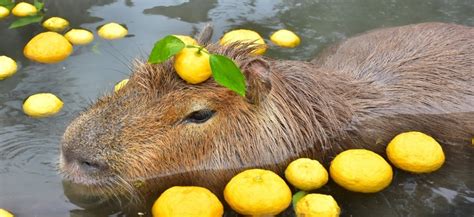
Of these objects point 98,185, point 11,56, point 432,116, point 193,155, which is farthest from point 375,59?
point 11,56

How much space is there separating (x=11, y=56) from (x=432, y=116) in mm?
3999

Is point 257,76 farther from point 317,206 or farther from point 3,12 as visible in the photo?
point 3,12

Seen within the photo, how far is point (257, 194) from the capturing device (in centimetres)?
376

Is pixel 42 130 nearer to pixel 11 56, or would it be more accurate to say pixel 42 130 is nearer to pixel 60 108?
pixel 60 108

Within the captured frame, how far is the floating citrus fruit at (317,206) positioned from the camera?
12.6ft

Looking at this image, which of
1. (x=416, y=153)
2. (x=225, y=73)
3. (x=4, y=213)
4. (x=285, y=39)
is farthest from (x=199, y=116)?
(x=285, y=39)

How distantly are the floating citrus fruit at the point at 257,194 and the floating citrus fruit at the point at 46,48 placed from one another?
2.82m

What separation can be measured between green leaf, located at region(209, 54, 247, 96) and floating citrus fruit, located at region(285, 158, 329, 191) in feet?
2.48

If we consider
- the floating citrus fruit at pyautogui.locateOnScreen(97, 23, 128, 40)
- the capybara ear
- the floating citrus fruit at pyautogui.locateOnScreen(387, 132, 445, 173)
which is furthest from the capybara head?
the floating citrus fruit at pyautogui.locateOnScreen(97, 23, 128, 40)

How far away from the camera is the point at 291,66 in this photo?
457 cm

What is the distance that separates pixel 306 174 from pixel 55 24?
3728mm

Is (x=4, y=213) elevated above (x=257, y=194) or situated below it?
below

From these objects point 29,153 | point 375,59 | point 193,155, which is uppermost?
point 375,59

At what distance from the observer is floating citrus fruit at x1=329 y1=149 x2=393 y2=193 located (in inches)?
162
